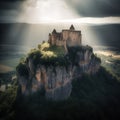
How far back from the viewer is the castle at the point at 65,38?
2882cm

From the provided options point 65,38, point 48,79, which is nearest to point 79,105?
point 48,79

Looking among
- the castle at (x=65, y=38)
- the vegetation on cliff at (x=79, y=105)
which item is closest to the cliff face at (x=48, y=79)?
the vegetation on cliff at (x=79, y=105)

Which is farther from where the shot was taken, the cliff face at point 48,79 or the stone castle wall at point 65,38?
the stone castle wall at point 65,38

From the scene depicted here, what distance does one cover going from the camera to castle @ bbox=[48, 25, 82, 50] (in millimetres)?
28816

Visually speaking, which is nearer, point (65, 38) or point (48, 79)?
point (48, 79)

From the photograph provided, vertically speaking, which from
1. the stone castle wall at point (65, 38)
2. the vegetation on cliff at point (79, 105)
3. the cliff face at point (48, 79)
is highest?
the stone castle wall at point (65, 38)

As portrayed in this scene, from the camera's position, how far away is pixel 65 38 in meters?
29.3

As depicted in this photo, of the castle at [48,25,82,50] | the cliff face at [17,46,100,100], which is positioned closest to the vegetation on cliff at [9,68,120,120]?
the cliff face at [17,46,100,100]

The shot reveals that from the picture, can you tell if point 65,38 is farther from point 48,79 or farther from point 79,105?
point 79,105

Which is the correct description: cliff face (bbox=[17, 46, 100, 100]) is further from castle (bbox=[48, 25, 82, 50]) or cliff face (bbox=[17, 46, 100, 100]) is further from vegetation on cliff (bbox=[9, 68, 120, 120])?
castle (bbox=[48, 25, 82, 50])

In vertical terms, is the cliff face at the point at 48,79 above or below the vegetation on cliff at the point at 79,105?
above

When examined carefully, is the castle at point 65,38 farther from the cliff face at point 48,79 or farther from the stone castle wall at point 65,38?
the cliff face at point 48,79

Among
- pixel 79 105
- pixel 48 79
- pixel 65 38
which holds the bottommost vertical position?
pixel 79 105

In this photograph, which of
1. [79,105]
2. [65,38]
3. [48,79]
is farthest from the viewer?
[65,38]
